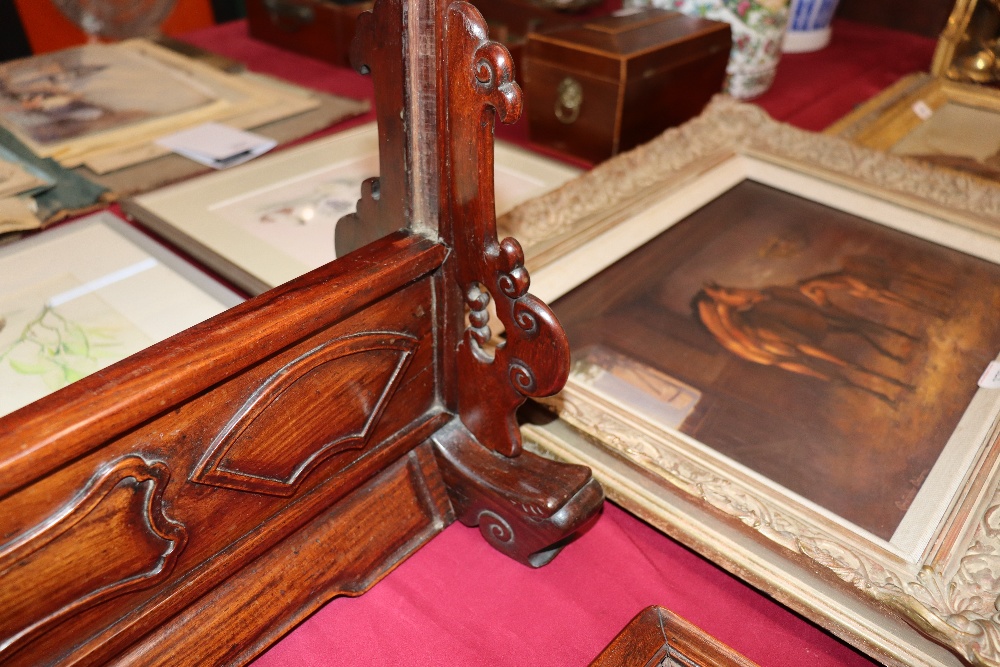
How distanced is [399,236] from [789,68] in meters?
1.74

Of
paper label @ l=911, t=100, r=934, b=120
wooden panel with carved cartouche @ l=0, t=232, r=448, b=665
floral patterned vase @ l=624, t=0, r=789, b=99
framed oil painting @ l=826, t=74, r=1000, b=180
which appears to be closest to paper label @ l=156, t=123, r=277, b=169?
wooden panel with carved cartouche @ l=0, t=232, r=448, b=665

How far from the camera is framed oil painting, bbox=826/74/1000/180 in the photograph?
5.20ft

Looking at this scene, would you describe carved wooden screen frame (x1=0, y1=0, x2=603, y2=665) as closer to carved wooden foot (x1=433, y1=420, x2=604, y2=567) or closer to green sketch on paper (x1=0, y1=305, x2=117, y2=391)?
carved wooden foot (x1=433, y1=420, x2=604, y2=567)

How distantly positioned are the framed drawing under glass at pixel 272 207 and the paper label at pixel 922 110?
3.25ft

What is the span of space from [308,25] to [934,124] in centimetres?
154

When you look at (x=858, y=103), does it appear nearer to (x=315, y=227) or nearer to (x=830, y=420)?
(x=830, y=420)

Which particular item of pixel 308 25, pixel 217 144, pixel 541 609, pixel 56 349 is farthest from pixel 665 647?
pixel 308 25

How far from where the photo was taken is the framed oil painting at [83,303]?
71 cm

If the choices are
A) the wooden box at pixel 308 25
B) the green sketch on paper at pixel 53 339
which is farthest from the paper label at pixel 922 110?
the green sketch on paper at pixel 53 339

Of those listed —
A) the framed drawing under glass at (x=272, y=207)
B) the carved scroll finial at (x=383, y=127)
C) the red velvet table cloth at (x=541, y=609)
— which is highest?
the carved scroll finial at (x=383, y=127)

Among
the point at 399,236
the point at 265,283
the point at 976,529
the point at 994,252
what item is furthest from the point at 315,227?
the point at 994,252

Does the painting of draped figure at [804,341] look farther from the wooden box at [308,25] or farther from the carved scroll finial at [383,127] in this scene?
the wooden box at [308,25]

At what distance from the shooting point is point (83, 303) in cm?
79

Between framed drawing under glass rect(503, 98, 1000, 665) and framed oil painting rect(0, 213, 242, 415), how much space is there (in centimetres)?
44
